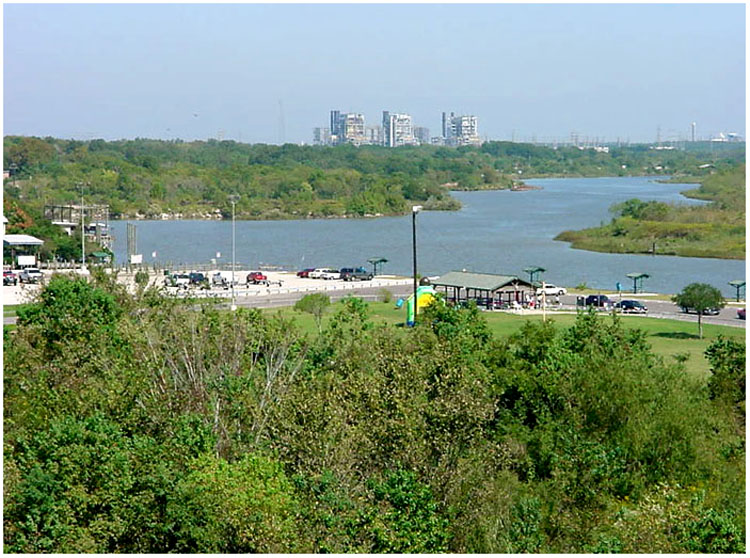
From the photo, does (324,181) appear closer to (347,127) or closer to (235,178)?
(235,178)

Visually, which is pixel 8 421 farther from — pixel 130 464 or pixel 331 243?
pixel 331 243

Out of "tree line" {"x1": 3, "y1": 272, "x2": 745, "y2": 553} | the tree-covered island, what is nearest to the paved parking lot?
"tree line" {"x1": 3, "y1": 272, "x2": 745, "y2": 553}

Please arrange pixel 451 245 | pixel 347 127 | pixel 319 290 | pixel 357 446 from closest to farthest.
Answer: pixel 357 446 → pixel 319 290 → pixel 451 245 → pixel 347 127

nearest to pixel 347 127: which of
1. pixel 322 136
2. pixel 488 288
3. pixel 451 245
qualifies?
pixel 322 136

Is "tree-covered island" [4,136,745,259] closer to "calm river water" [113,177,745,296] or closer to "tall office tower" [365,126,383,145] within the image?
"calm river water" [113,177,745,296]

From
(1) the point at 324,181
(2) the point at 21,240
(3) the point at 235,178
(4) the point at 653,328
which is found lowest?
(4) the point at 653,328

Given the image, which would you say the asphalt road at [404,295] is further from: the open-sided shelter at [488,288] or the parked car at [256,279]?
the parked car at [256,279]

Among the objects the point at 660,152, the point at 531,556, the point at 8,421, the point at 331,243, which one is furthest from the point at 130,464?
the point at 660,152
